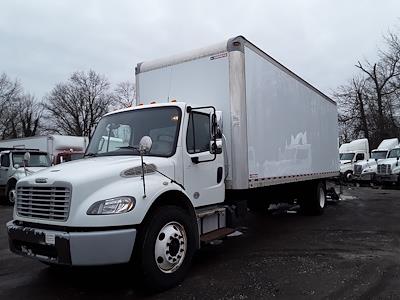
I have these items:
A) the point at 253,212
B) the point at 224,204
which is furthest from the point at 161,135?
the point at 253,212

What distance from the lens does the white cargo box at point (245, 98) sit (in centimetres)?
728

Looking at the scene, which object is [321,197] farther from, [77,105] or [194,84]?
[77,105]

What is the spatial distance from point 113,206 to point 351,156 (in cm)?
2774

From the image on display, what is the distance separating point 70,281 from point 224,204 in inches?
113

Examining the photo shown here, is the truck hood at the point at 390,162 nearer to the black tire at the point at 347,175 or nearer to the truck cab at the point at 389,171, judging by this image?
the truck cab at the point at 389,171

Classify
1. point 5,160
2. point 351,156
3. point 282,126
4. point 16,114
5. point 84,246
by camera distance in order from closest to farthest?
point 84,246 → point 282,126 → point 5,160 → point 351,156 → point 16,114

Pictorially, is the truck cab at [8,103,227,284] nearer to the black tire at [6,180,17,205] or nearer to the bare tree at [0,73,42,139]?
the black tire at [6,180,17,205]

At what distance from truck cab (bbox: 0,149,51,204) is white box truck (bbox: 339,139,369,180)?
61.9ft

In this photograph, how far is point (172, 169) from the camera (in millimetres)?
5969

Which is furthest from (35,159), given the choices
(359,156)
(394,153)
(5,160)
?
(359,156)

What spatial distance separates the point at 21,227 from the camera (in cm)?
538

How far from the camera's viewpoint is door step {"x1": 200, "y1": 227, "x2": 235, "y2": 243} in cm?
644

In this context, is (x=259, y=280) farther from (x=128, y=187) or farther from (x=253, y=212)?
(x=253, y=212)

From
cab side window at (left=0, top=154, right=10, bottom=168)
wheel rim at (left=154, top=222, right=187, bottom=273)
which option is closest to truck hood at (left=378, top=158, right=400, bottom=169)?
cab side window at (left=0, top=154, right=10, bottom=168)
